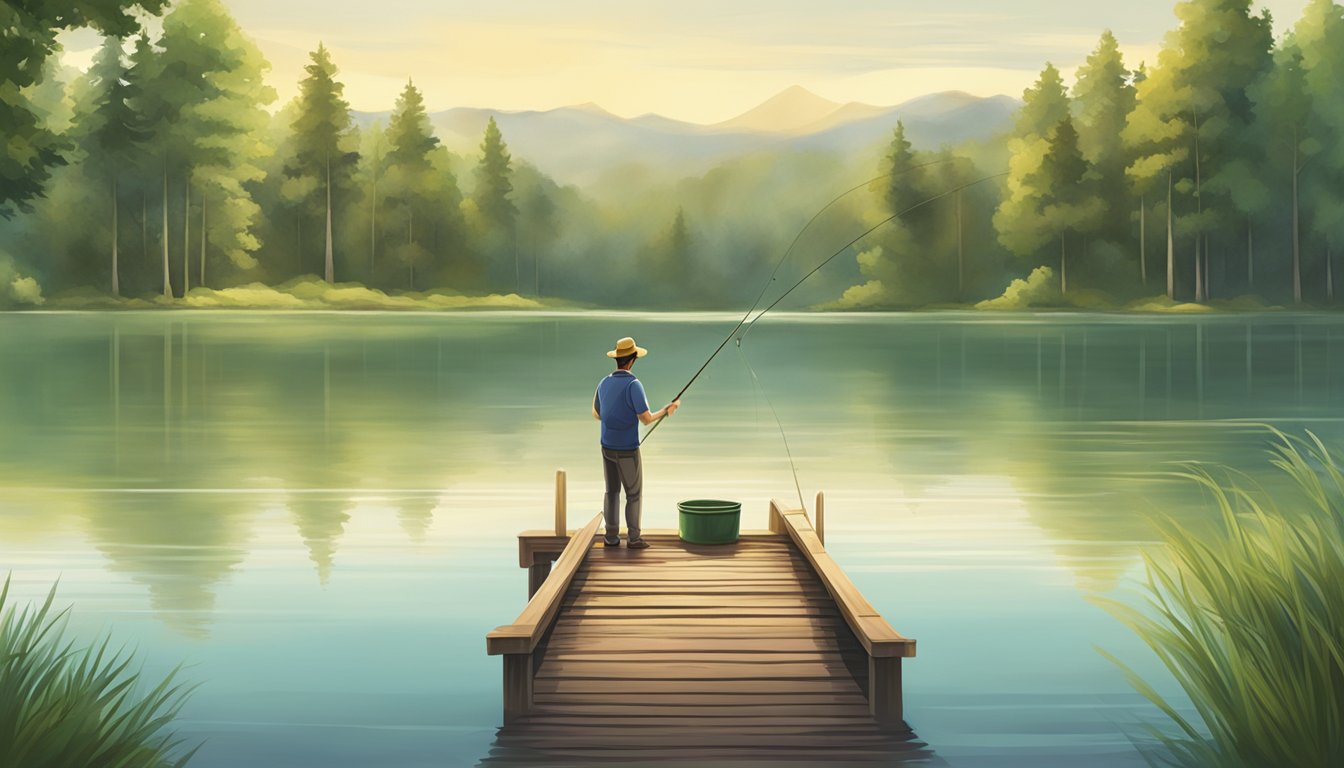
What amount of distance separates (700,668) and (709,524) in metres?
3.57

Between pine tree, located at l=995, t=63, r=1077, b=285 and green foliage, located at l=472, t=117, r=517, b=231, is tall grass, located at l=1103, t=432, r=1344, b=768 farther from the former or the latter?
green foliage, located at l=472, t=117, r=517, b=231

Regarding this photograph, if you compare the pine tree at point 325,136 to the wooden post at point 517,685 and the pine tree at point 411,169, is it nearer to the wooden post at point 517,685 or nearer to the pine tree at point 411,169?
the pine tree at point 411,169

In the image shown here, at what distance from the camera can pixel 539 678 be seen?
31.7 ft

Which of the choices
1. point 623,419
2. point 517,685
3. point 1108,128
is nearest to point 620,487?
point 623,419

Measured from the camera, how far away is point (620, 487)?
1262 cm

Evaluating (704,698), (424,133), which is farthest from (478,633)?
(424,133)

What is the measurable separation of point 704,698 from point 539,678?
3.61 feet

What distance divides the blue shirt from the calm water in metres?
1.90

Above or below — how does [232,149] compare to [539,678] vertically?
above

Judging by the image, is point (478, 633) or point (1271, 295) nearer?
point (478, 633)

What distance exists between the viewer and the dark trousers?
12.3 metres

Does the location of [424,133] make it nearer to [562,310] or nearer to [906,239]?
[562,310]

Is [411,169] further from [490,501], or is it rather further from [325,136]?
[490,501]

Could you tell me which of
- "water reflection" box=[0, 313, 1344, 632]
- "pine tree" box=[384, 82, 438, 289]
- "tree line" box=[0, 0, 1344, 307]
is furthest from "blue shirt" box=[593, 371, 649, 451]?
"pine tree" box=[384, 82, 438, 289]
